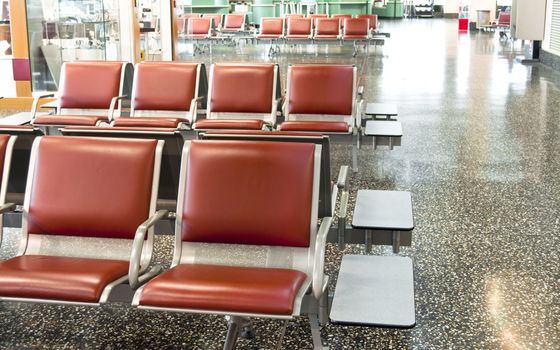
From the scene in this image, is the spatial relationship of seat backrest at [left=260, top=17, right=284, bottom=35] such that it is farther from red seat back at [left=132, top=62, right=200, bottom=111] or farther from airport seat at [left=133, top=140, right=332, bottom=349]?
airport seat at [left=133, top=140, right=332, bottom=349]

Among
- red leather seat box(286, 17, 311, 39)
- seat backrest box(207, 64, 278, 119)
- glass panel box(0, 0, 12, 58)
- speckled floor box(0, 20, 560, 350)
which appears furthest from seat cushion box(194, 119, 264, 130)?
red leather seat box(286, 17, 311, 39)

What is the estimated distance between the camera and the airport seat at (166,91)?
5848mm

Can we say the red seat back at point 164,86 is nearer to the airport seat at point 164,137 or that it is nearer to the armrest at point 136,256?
the airport seat at point 164,137

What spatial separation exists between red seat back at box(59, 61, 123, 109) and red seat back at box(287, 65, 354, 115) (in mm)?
1395

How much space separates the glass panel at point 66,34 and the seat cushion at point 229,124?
13.9 feet

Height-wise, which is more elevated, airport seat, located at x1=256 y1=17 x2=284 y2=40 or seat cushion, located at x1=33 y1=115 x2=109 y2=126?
airport seat, located at x1=256 y1=17 x2=284 y2=40

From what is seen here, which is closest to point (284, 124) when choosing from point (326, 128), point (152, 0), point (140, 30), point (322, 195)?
point (326, 128)

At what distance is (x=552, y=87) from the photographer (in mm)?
10977

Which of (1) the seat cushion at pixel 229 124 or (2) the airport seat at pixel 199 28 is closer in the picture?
(1) the seat cushion at pixel 229 124

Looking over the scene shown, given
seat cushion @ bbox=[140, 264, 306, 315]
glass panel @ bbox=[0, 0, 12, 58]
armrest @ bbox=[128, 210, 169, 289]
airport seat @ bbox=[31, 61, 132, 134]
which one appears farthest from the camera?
glass panel @ bbox=[0, 0, 12, 58]

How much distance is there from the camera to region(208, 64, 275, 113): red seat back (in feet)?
19.0

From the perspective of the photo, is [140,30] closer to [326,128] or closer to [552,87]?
[326,128]

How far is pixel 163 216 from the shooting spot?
8.96 ft

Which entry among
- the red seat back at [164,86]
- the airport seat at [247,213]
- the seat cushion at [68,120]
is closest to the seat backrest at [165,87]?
the red seat back at [164,86]
